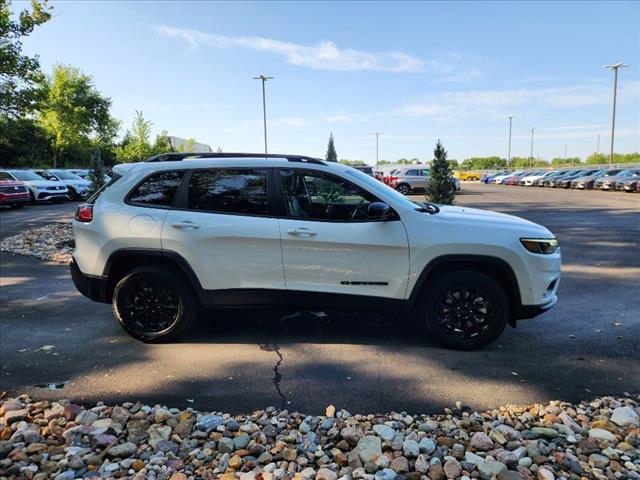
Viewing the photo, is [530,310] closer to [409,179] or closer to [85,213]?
[85,213]

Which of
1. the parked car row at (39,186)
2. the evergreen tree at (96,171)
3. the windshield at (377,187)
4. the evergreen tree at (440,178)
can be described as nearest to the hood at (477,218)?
the windshield at (377,187)

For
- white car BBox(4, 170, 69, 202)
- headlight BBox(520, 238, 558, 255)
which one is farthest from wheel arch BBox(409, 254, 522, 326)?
white car BBox(4, 170, 69, 202)

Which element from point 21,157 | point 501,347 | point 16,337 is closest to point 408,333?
point 501,347

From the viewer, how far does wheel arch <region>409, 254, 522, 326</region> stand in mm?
4211

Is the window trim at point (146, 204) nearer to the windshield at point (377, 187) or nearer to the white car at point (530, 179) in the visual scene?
the windshield at point (377, 187)

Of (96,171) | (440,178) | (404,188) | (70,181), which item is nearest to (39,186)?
(70,181)

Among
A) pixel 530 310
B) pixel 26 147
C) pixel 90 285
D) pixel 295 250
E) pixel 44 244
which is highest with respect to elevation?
pixel 26 147

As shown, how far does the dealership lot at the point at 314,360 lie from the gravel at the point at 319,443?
0.24 m

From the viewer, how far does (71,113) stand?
4172 cm

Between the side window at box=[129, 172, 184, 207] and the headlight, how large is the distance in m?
3.35

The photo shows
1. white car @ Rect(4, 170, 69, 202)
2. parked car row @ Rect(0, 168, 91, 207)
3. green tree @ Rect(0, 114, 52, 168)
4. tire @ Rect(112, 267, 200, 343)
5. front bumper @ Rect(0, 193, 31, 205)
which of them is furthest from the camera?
green tree @ Rect(0, 114, 52, 168)

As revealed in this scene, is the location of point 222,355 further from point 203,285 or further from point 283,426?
point 283,426

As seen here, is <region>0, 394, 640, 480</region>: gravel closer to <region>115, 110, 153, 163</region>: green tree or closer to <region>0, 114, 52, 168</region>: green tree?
<region>115, 110, 153, 163</region>: green tree

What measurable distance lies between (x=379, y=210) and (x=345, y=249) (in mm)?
479
